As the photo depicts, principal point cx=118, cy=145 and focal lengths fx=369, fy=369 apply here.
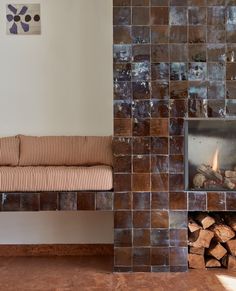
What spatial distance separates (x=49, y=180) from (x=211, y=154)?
1176 millimetres

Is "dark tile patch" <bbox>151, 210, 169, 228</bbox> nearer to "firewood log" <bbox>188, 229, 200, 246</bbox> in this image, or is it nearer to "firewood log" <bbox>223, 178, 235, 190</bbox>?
"firewood log" <bbox>188, 229, 200, 246</bbox>

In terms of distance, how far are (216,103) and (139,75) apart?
563mm

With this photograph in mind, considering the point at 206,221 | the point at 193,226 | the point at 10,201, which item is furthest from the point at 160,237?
the point at 10,201

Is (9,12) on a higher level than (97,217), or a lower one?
higher

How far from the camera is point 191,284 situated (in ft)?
7.77

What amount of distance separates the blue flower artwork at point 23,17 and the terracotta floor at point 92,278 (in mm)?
1869

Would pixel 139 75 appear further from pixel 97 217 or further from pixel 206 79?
pixel 97 217

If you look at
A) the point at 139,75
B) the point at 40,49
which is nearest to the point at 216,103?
the point at 139,75

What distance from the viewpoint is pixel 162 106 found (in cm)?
254

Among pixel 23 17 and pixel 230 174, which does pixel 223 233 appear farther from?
pixel 23 17

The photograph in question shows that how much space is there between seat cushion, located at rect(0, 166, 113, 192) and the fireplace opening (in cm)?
69

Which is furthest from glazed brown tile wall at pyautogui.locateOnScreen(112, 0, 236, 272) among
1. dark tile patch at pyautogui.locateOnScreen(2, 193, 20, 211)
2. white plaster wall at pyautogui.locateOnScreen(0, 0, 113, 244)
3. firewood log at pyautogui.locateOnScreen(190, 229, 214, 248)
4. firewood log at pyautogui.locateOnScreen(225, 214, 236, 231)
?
dark tile patch at pyautogui.locateOnScreen(2, 193, 20, 211)

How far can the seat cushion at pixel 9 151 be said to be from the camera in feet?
9.45

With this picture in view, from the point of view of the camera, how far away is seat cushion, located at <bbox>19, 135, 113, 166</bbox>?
290cm
